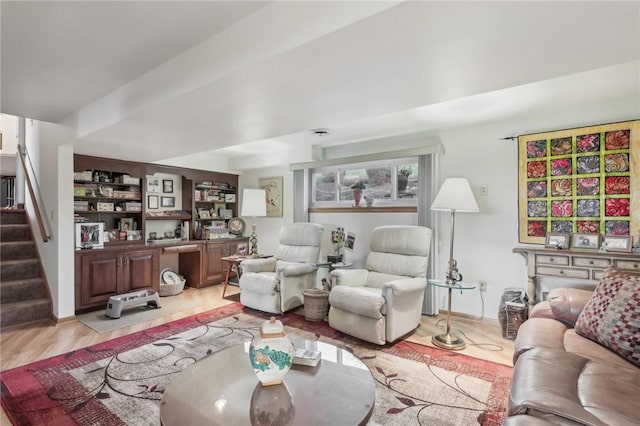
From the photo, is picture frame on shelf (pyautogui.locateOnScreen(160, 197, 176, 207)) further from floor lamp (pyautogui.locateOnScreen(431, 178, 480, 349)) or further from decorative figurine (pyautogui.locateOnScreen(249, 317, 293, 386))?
decorative figurine (pyautogui.locateOnScreen(249, 317, 293, 386))

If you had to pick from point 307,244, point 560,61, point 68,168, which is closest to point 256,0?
point 560,61

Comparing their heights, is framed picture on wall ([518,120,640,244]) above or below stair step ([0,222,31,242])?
above

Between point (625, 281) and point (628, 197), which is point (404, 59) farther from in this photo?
point (628, 197)

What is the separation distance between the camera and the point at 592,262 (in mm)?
2660

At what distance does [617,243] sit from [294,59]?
10.3 ft

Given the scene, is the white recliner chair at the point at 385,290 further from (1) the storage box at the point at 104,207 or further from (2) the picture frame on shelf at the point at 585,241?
(1) the storage box at the point at 104,207

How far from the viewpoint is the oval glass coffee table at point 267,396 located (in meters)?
1.25

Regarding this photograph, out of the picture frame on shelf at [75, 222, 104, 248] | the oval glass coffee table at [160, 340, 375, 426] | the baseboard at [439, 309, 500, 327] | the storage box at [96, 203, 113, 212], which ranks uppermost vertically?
the storage box at [96, 203, 113, 212]

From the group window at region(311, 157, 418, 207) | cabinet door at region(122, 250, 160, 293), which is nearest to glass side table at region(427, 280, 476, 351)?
window at region(311, 157, 418, 207)

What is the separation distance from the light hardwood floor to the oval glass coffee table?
1.66 metres

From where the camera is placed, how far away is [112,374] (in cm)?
230

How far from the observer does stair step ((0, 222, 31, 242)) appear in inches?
160

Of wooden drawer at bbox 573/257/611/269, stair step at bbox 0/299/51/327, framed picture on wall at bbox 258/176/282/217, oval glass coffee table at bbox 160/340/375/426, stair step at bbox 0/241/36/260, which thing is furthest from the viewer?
framed picture on wall at bbox 258/176/282/217

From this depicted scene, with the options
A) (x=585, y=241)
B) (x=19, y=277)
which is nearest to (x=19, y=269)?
(x=19, y=277)
